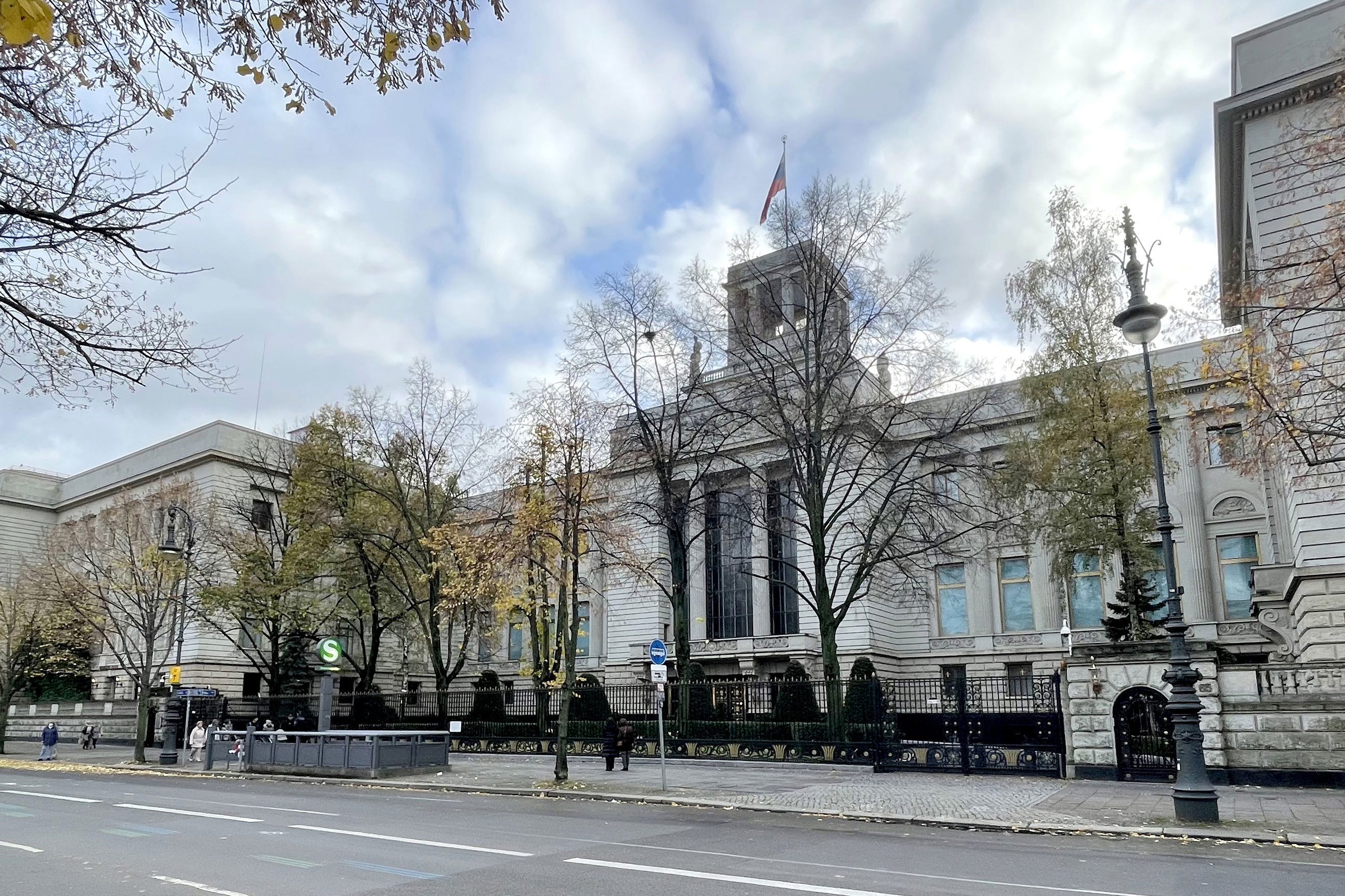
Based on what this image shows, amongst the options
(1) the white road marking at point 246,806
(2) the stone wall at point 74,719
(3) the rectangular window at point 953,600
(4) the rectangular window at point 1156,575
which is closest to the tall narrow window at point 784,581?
(3) the rectangular window at point 953,600

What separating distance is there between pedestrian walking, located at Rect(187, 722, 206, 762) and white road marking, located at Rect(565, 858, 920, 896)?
29874 millimetres

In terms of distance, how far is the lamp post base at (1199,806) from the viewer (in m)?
13.6

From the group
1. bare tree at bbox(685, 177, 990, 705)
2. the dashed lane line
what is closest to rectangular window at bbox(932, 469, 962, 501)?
bare tree at bbox(685, 177, 990, 705)

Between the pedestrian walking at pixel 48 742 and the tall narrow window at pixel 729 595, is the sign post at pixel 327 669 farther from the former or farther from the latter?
the tall narrow window at pixel 729 595

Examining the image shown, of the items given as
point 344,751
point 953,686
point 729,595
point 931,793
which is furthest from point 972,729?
point 729,595

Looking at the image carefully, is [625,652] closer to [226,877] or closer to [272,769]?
[272,769]

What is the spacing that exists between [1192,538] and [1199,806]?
3185cm

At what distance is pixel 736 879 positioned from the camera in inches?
362

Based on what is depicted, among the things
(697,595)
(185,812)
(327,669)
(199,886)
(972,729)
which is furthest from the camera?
(697,595)

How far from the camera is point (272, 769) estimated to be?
1088 inches

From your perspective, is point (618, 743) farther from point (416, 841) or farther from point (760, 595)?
point (760, 595)

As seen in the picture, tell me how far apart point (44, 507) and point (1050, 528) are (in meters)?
66.0

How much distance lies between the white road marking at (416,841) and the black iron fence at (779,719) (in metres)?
13.3

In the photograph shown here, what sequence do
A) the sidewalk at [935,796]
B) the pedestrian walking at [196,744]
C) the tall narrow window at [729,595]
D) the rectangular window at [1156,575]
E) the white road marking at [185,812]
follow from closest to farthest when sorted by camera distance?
the sidewalk at [935,796]
the white road marking at [185,812]
the rectangular window at [1156,575]
the pedestrian walking at [196,744]
the tall narrow window at [729,595]
